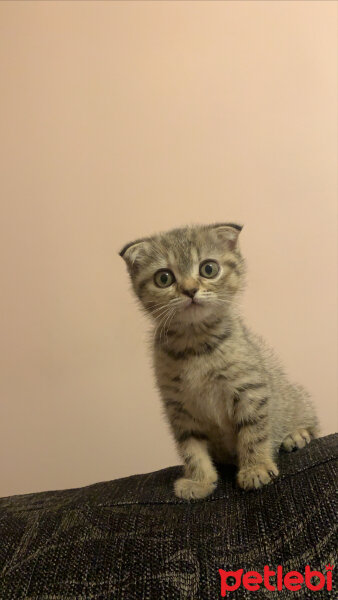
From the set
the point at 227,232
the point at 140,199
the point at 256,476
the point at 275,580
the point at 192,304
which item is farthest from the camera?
the point at 140,199

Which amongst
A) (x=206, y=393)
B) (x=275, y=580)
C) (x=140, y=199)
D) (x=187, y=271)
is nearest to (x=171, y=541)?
(x=275, y=580)

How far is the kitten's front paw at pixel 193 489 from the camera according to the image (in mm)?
747

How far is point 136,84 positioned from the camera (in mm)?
1522

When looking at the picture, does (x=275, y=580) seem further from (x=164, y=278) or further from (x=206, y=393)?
(x=164, y=278)

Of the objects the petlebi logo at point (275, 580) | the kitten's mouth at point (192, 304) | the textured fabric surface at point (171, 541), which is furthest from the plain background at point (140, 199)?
the petlebi logo at point (275, 580)

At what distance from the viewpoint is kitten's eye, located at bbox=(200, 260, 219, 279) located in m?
0.88

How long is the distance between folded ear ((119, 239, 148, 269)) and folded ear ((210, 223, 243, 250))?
6.0 inches

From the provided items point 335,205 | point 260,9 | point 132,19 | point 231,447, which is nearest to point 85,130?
point 132,19

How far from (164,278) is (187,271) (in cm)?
5

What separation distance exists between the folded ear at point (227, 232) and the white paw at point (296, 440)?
41 centimetres

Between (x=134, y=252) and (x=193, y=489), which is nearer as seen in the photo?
(x=193, y=489)

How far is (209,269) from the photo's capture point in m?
0.89

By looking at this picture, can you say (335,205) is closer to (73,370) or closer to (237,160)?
(237,160)

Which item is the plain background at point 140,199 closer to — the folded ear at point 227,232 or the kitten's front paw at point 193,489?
the folded ear at point 227,232
